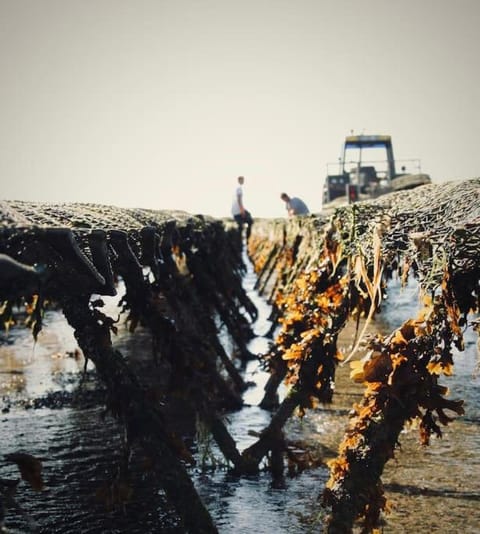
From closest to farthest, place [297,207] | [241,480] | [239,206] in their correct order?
[241,480] → [297,207] → [239,206]

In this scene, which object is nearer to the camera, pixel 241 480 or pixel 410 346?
pixel 410 346

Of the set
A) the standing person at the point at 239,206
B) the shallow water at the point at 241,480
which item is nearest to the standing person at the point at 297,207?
the standing person at the point at 239,206

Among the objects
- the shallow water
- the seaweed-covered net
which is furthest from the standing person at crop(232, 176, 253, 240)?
the seaweed-covered net

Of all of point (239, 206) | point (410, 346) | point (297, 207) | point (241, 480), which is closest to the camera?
point (410, 346)

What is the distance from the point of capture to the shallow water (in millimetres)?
4652

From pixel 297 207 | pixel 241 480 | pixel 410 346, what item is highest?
pixel 297 207

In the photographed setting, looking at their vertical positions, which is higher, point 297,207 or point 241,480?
point 297,207

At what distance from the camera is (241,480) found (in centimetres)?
553

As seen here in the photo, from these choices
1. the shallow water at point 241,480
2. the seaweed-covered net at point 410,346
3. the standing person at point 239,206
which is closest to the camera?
the seaweed-covered net at point 410,346

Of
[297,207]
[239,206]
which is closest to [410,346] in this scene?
[297,207]

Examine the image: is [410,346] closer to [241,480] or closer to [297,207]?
[241,480]

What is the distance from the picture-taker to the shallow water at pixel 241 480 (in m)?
4.65

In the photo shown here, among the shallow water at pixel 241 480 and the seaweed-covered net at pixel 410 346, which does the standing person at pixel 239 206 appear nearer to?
the shallow water at pixel 241 480

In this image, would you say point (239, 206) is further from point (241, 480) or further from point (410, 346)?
point (410, 346)
